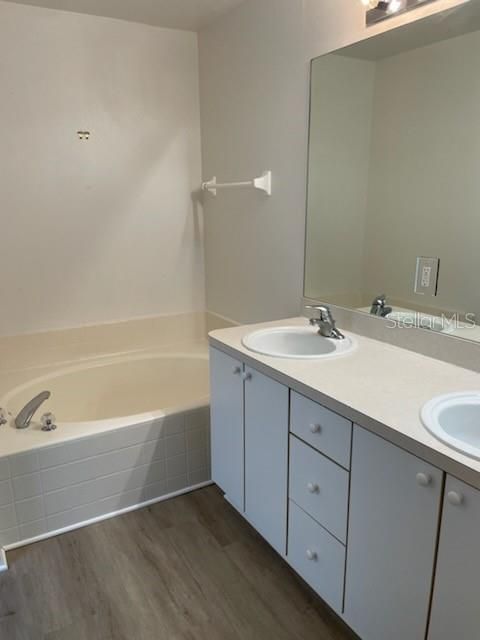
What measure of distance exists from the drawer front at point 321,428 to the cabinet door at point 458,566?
1.01 feet

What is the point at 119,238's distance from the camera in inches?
108

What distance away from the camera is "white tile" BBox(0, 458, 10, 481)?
1.75 meters

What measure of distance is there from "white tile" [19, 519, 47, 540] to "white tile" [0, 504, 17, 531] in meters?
0.05

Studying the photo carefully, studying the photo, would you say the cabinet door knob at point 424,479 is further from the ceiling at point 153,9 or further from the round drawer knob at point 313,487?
the ceiling at point 153,9

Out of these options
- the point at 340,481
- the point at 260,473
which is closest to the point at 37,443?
the point at 260,473

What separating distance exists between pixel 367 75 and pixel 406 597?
1.70 meters

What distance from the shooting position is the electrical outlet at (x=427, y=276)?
1.60 meters

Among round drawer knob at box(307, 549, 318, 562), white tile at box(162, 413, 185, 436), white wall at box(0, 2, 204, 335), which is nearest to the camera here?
round drawer knob at box(307, 549, 318, 562)

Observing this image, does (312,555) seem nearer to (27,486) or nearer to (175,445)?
(175,445)

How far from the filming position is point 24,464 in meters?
1.80

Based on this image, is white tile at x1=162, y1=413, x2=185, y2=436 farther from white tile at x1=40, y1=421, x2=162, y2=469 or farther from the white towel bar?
the white towel bar

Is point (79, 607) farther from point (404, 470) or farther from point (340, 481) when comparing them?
point (404, 470)

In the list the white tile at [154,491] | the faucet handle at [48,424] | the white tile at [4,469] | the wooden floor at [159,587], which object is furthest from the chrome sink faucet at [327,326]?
the white tile at [4,469]

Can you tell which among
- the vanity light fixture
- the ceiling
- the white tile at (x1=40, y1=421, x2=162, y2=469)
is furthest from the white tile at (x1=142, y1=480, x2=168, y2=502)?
the ceiling
